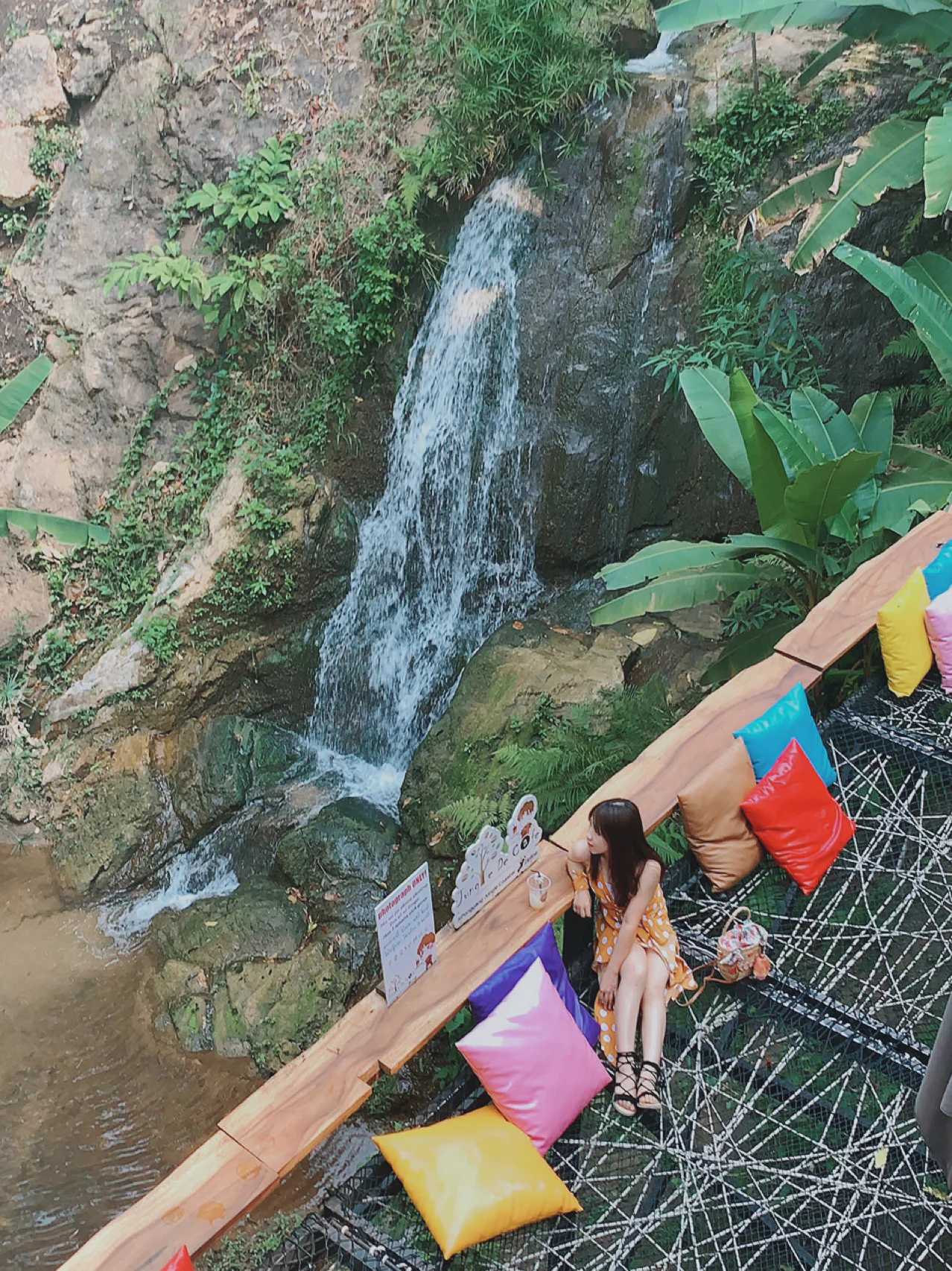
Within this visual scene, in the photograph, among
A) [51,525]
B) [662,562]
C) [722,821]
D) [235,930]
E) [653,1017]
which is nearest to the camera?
[653,1017]

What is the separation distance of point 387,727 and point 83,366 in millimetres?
3864

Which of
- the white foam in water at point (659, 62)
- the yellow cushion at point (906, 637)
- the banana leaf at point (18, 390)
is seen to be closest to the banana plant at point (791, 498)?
the yellow cushion at point (906, 637)

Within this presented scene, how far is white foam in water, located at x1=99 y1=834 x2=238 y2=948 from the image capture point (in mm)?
6527

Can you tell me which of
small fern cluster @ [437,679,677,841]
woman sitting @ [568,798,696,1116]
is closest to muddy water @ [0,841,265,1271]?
small fern cluster @ [437,679,677,841]

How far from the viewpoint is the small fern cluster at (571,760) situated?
16.4ft

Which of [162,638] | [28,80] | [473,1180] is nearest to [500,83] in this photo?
[28,80]

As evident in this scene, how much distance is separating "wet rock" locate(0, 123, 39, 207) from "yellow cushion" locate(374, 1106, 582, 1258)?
27.5 feet

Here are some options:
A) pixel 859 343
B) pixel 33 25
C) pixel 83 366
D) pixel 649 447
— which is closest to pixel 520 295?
pixel 649 447

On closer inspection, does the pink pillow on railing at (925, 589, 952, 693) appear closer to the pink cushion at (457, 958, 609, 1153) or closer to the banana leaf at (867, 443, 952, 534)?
the banana leaf at (867, 443, 952, 534)

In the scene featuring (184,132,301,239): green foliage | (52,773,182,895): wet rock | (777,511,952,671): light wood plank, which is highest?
A: (184,132,301,239): green foliage

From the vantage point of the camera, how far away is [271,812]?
6.98 metres

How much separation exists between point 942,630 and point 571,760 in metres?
1.79

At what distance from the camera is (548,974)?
3.03 metres

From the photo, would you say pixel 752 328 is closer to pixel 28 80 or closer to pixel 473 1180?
pixel 473 1180
